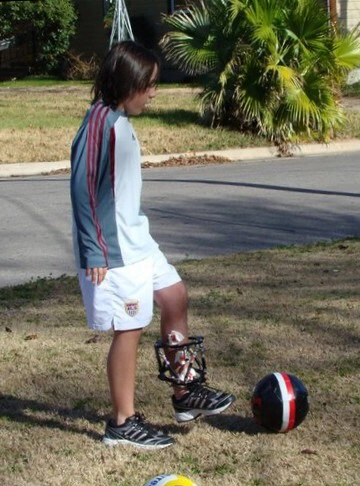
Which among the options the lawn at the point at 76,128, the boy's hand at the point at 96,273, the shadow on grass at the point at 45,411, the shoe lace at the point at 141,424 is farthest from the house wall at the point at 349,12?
the boy's hand at the point at 96,273

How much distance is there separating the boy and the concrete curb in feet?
38.6

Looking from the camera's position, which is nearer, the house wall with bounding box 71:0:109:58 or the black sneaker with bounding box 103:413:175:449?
the black sneaker with bounding box 103:413:175:449

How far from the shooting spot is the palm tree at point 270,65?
18.2 meters

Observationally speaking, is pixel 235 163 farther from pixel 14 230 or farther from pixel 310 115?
pixel 14 230

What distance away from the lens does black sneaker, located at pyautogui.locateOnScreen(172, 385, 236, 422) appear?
4.59m

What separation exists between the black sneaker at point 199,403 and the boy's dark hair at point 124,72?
132cm

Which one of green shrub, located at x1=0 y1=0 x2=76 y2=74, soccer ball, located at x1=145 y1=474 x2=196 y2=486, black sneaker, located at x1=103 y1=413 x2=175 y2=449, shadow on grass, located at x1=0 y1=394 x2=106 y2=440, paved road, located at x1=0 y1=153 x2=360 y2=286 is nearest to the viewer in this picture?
soccer ball, located at x1=145 y1=474 x2=196 y2=486

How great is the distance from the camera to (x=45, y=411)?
16.5 ft

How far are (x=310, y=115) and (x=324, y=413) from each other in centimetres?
1373

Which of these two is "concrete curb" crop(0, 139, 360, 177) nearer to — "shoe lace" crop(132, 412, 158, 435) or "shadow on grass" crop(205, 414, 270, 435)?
"shadow on grass" crop(205, 414, 270, 435)

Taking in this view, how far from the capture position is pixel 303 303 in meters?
6.64

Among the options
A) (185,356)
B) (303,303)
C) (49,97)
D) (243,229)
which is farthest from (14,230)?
(49,97)

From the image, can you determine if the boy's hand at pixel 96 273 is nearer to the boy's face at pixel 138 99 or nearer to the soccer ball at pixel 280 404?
the boy's face at pixel 138 99

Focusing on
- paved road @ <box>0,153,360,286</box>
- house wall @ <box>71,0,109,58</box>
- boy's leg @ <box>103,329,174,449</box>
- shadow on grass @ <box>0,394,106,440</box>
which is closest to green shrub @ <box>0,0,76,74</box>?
house wall @ <box>71,0,109,58</box>
